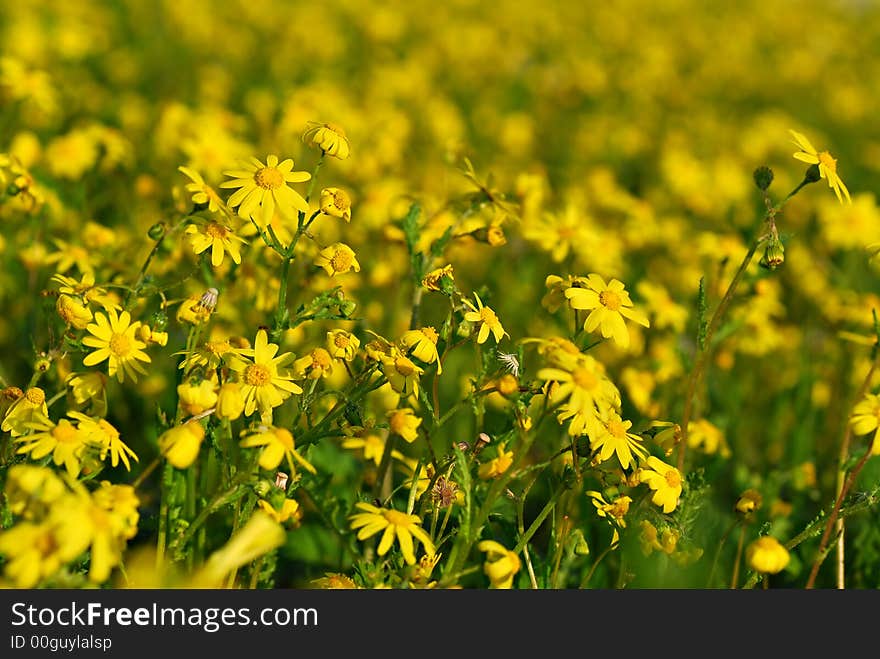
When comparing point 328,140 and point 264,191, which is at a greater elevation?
point 328,140

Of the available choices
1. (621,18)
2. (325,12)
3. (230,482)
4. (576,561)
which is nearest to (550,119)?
(325,12)

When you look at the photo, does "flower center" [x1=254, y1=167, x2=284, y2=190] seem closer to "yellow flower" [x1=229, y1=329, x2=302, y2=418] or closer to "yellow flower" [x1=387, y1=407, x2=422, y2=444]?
"yellow flower" [x1=229, y1=329, x2=302, y2=418]

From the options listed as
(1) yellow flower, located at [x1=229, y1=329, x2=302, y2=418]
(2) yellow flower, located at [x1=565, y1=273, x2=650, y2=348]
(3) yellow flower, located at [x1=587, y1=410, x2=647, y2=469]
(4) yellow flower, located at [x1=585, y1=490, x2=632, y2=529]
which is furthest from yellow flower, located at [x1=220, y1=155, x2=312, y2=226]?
(4) yellow flower, located at [x1=585, y1=490, x2=632, y2=529]

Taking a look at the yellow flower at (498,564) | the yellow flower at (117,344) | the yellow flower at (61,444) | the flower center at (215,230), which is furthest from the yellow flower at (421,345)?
the yellow flower at (61,444)

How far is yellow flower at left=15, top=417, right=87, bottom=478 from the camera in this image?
207cm

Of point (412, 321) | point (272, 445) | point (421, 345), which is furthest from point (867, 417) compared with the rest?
point (272, 445)

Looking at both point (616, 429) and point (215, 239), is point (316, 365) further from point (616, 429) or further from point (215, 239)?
point (616, 429)

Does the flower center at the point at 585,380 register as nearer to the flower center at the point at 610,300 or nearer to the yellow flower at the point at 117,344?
the flower center at the point at 610,300

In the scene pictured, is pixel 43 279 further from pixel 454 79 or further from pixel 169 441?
pixel 454 79

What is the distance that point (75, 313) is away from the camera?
2.41 metres

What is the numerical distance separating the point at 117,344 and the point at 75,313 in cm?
13

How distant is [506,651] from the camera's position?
6.93 ft

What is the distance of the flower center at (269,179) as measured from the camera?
2461mm

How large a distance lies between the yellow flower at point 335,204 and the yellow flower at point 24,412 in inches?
33.1
